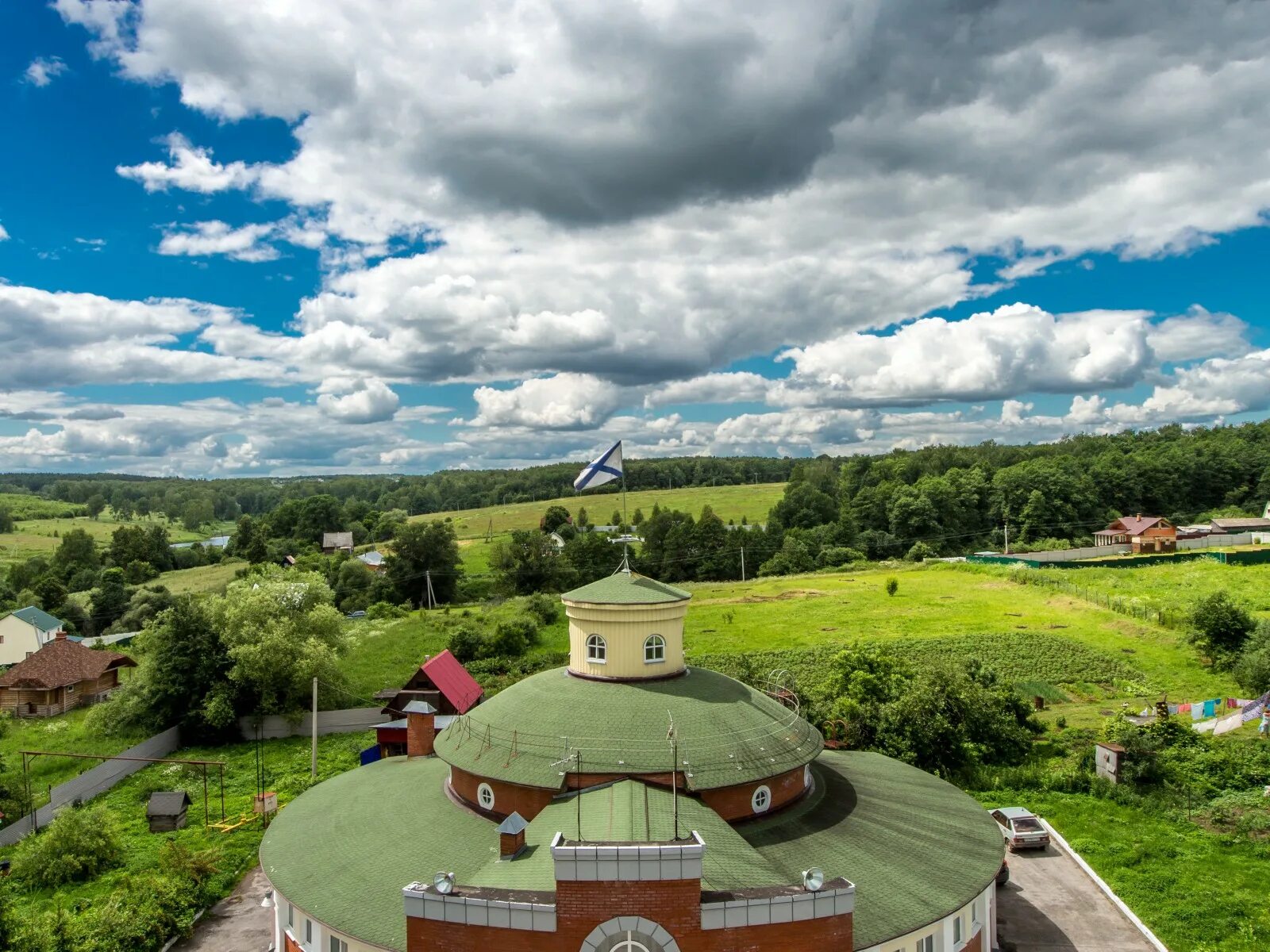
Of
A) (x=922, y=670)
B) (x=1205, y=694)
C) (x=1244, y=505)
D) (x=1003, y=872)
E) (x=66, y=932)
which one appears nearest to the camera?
(x=66, y=932)

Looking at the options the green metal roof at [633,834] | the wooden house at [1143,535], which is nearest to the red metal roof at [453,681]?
the green metal roof at [633,834]

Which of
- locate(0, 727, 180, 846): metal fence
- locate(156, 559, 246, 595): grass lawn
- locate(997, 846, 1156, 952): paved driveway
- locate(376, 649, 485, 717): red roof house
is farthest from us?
locate(156, 559, 246, 595): grass lawn

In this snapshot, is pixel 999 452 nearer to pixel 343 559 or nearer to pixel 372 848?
pixel 343 559

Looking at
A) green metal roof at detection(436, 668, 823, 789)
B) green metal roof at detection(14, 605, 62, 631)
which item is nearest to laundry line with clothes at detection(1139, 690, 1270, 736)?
green metal roof at detection(436, 668, 823, 789)

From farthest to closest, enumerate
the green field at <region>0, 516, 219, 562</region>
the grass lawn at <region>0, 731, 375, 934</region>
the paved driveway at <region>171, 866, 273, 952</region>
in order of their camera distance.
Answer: the green field at <region>0, 516, 219, 562</region> → the grass lawn at <region>0, 731, 375, 934</region> → the paved driveway at <region>171, 866, 273, 952</region>

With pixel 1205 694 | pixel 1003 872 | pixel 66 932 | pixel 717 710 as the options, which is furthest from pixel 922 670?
pixel 66 932

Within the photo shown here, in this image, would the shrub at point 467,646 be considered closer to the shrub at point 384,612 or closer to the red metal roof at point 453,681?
the red metal roof at point 453,681

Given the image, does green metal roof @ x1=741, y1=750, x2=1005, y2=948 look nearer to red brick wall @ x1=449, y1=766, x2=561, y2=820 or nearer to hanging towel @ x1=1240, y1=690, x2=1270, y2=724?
red brick wall @ x1=449, y1=766, x2=561, y2=820
